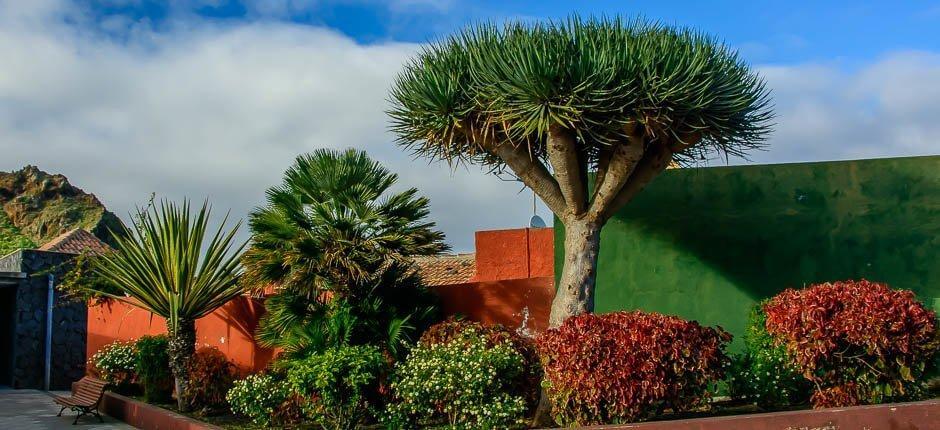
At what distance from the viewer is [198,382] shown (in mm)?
13219

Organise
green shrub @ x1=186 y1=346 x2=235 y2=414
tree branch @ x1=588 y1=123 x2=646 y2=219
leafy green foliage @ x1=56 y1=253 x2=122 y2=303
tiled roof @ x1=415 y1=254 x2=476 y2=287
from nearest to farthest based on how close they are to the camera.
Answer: tree branch @ x1=588 y1=123 x2=646 y2=219 < green shrub @ x1=186 y1=346 x2=235 y2=414 < leafy green foliage @ x1=56 y1=253 x2=122 y2=303 < tiled roof @ x1=415 y1=254 x2=476 y2=287

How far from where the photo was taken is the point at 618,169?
409 inches

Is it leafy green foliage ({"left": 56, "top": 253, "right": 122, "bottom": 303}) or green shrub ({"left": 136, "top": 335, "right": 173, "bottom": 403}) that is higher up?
leafy green foliage ({"left": 56, "top": 253, "right": 122, "bottom": 303})

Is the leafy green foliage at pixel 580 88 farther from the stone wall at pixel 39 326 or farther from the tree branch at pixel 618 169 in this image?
the stone wall at pixel 39 326

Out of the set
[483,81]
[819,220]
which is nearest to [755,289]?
[819,220]

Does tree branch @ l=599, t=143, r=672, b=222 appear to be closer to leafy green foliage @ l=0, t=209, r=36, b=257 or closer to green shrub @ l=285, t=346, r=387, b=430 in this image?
green shrub @ l=285, t=346, r=387, b=430

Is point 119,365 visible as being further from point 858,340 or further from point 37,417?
point 858,340

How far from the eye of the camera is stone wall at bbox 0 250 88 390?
72.0 feet

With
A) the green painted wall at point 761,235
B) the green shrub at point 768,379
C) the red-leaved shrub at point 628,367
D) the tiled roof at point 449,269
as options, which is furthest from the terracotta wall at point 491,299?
the tiled roof at point 449,269

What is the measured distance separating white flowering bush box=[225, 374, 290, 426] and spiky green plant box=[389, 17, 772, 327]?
329 cm

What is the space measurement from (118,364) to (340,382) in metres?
7.29

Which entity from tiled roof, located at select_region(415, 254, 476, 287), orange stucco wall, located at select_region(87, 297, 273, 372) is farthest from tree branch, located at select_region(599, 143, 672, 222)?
tiled roof, located at select_region(415, 254, 476, 287)

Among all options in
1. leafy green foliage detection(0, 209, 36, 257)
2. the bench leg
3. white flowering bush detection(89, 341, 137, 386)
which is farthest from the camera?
leafy green foliage detection(0, 209, 36, 257)

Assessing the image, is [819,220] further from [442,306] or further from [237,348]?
[237,348]
